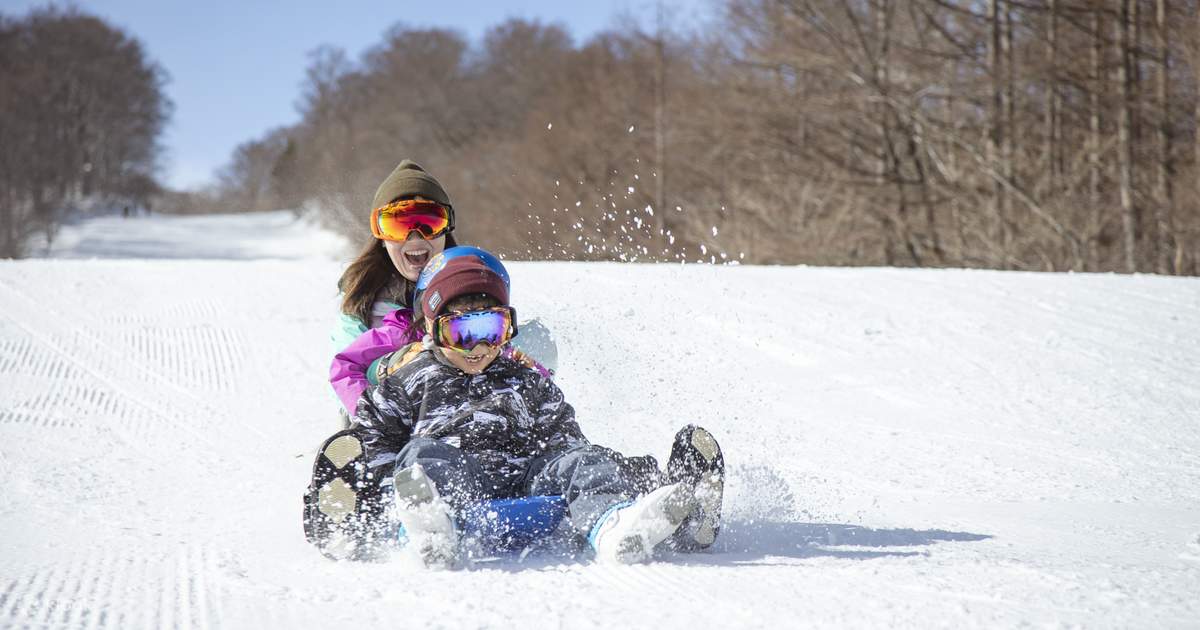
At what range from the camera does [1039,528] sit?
10.8 feet

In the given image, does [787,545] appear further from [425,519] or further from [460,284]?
[460,284]

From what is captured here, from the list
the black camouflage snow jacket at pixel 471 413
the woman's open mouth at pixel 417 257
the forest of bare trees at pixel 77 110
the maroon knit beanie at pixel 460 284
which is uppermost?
the forest of bare trees at pixel 77 110

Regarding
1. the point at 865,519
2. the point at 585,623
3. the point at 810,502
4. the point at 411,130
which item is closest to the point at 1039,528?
the point at 865,519

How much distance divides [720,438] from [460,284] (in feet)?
7.04

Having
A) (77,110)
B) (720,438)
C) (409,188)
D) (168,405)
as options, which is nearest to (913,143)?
(720,438)

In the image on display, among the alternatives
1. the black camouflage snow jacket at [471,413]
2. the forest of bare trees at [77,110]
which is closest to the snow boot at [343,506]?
the black camouflage snow jacket at [471,413]

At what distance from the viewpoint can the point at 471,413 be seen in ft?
10.00

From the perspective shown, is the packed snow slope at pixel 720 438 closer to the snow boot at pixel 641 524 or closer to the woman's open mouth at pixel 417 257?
the snow boot at pixel 641 524

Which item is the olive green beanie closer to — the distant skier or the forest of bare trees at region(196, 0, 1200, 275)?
the distant skier

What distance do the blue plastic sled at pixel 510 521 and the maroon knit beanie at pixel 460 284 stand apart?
65 centimetres

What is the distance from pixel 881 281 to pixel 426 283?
5.65 m

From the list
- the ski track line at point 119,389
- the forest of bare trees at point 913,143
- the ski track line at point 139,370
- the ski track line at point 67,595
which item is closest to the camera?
the ski track line at point 67,595

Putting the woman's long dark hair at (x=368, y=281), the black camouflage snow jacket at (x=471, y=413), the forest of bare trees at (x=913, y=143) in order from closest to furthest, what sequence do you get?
1. the black camouflage snow jacket at (x=471, y=413)
2. the woman's long dark hair at (x=368, y=281)
3. the forest of bare trees at (x=913, y=143)

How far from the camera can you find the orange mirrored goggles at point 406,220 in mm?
3949
